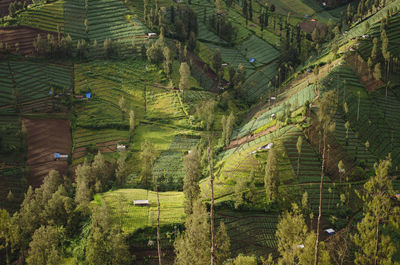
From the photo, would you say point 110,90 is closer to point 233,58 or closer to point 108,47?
point 108,47

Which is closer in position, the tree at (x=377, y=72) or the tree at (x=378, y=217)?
the tree at (x=378, y=217)

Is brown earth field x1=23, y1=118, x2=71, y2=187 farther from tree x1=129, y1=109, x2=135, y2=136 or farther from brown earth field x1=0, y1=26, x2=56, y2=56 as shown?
brown earth field x1=0, y1=26, x2=56, y2=56

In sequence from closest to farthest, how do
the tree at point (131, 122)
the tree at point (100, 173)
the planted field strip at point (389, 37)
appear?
the tree at point (100, 173)
the tree at point (131, 122)
the planted field strip at point (389, 37)

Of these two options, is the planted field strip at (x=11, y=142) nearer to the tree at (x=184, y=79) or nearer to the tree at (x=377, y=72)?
the tree at (x=184, y=79)

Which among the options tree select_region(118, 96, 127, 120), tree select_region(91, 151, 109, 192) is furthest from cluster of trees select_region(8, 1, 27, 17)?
tree select_region(91, 151, 109, 192)

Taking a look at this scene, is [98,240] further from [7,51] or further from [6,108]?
[7,51]

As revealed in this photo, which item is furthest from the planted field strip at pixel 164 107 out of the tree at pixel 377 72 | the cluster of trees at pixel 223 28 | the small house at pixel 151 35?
the tree at pixel 377 72

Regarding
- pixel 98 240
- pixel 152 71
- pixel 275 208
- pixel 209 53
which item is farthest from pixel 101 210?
pixel 209 53

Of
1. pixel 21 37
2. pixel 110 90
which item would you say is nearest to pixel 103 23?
pixel 21 37
